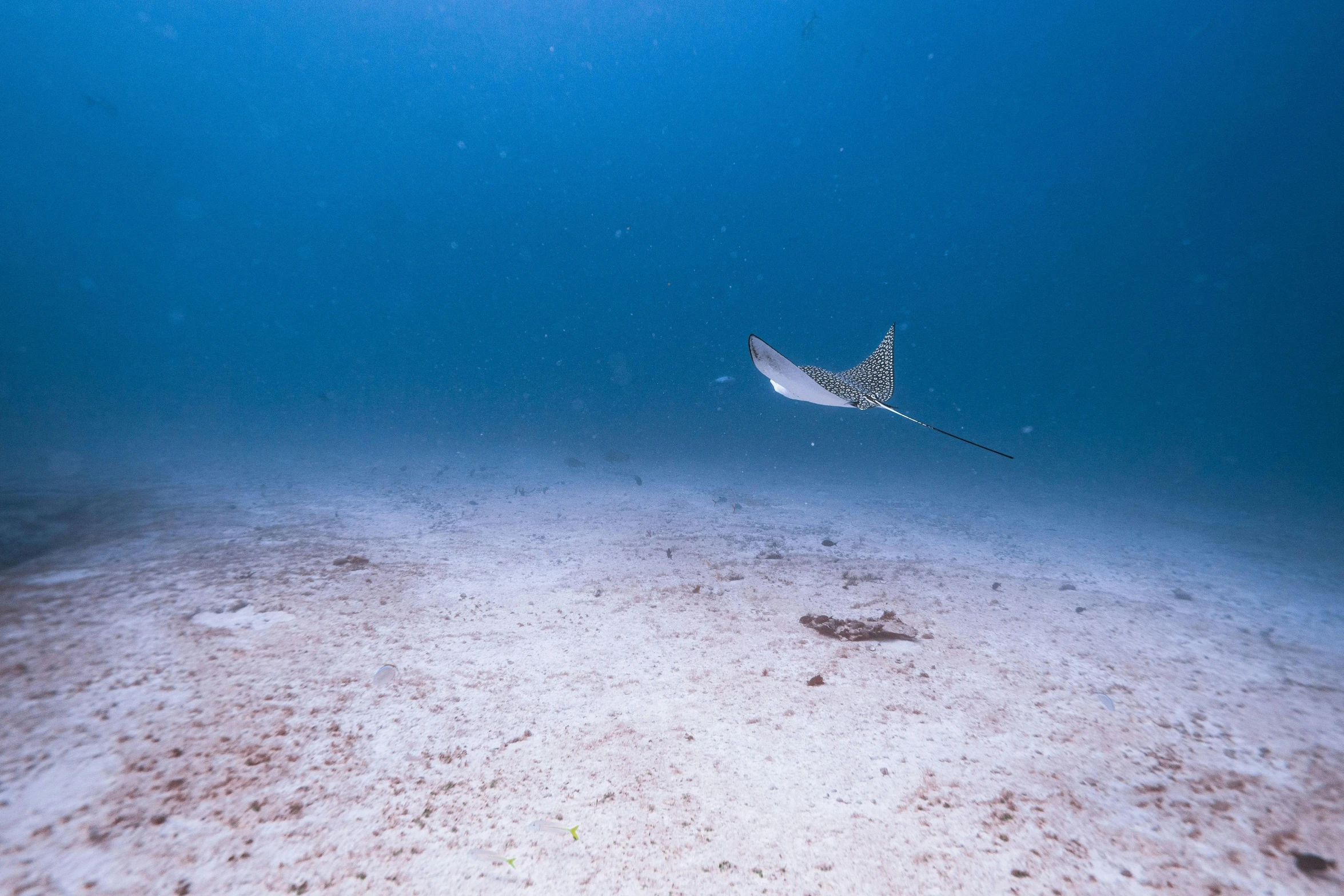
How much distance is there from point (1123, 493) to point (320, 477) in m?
29.4

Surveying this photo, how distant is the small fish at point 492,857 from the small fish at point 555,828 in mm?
160

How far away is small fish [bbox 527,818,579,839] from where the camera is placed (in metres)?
1.88

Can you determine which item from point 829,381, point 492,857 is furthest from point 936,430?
point 829,381

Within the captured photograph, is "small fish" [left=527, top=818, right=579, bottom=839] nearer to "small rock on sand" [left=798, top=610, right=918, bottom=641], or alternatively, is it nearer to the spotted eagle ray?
the spotted eagle ray

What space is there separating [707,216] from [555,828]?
57.0 meters

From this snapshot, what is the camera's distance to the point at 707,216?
2019 inches

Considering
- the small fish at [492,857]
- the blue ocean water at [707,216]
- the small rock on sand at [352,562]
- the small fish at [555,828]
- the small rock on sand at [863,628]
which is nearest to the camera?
the small fish at [492,857]

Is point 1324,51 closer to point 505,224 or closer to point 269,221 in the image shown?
point 505,224

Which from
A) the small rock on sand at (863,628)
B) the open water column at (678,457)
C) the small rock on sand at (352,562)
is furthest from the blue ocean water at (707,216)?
the small rock on sand at (863,628)

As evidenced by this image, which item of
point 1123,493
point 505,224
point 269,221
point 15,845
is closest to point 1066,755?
point 15,845

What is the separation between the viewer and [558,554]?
20.4ft

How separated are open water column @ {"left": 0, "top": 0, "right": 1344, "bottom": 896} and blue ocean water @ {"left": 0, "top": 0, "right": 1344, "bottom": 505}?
1.68 ft

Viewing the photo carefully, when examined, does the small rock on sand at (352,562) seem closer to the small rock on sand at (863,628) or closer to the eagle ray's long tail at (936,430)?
the small rock on sand at (863,628)

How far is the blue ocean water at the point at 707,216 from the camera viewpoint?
31266 millimetres
